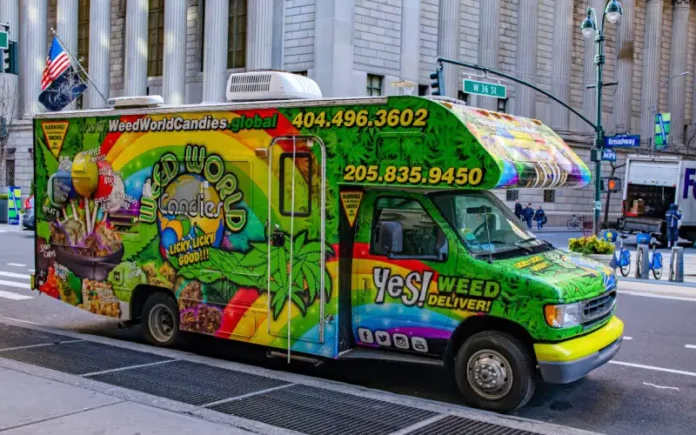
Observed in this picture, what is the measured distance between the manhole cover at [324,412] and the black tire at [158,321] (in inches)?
107

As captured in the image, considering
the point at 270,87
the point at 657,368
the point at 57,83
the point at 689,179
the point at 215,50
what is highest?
the point at 215,50

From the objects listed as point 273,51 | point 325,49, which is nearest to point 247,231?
point 325,49

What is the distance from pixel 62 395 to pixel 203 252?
2.62m

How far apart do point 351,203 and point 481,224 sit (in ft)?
4.28

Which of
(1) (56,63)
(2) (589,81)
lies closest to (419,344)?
(1) (56,63)

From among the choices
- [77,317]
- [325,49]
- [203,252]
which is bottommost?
[77,317]

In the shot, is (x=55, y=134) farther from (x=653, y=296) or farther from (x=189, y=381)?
(x=653, y=296)

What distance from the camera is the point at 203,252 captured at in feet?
28.1

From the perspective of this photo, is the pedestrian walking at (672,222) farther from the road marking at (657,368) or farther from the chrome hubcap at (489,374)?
the chrome hubcap at (489,374)

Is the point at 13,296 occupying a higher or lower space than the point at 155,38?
lower

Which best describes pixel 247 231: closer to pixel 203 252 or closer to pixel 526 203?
pixel 203 252

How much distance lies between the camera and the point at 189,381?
7234 mm

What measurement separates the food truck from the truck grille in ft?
0.08

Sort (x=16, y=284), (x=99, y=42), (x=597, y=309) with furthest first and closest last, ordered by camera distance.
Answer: (x=99, y=42) < (x=16, y=284) < (x=597, y=309)
